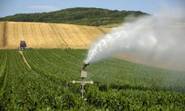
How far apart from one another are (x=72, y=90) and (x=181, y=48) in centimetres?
908

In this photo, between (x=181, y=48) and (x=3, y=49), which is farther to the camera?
(x=3, y=49)

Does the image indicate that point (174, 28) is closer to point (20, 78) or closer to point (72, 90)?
point (72, 90)

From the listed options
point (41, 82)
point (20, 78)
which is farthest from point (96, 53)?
point (20, 78)

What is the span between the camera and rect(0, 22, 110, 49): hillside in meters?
104

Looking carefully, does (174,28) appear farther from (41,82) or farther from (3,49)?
(3,49)

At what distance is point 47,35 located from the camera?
112 meters

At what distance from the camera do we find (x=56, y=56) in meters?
85.6

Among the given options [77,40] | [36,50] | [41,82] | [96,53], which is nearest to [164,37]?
[96,53]

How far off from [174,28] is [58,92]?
10.1m

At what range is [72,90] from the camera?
38.2 metres

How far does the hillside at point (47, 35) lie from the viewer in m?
104

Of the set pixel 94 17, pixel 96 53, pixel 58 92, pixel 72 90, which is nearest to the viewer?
pixel 96 53

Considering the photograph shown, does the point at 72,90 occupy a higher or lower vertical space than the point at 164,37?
lower

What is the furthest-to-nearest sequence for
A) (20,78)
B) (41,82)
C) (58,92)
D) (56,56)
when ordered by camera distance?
(56,56), (20,78), (41,82), (58,92)
